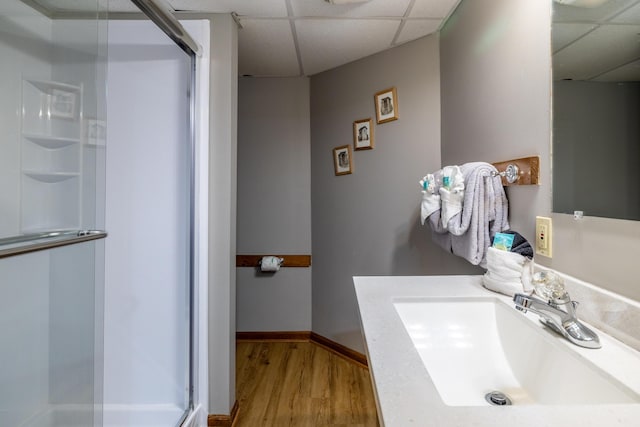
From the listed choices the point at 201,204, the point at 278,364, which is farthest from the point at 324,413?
the point at 201,204

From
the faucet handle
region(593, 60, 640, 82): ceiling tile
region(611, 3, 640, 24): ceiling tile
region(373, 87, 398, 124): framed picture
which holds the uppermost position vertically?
region(373, 87, 398, 124): framed picture

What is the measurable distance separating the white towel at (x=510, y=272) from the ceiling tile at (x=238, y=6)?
1539 millimetres

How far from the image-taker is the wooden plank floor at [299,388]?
1.61 metres

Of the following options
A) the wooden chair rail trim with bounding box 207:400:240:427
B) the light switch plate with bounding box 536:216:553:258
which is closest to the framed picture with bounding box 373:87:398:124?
the light switch plate with bounding box 536:216:553:258

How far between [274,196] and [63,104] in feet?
4.71

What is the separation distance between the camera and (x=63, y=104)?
1296mm

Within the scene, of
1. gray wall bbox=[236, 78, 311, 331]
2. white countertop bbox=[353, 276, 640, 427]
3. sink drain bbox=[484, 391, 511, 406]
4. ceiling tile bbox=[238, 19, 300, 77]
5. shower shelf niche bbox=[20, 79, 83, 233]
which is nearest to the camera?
white countertop bbox=[353, 276, 640, 427]

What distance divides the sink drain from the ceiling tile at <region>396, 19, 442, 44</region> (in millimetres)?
1767

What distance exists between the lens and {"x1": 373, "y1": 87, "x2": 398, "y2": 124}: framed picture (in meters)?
1.89

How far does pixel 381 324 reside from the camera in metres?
0.73

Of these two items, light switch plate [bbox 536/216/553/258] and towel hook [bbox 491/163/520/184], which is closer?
light switch plate [bbox 536/216/553/258]

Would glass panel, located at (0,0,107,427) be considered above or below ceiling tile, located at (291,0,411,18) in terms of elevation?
below

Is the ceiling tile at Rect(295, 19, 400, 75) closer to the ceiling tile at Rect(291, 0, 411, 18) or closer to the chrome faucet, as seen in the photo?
the ceiling tile at Rect(291, 0, 411, 18)

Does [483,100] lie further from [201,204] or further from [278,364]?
[278,364]
